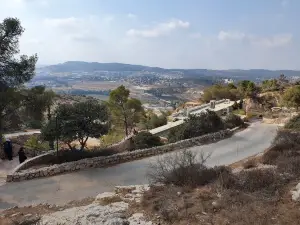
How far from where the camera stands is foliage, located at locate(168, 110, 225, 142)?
2123 cm

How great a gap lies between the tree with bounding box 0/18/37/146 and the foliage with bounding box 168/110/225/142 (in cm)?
875

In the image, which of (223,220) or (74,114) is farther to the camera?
(74,114)

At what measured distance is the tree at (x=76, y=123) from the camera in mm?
15484

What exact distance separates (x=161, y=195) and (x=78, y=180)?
476 cm

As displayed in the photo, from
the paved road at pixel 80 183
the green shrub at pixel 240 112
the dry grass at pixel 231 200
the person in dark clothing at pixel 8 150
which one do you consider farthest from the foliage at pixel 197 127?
the green shrub at pixel 240 112

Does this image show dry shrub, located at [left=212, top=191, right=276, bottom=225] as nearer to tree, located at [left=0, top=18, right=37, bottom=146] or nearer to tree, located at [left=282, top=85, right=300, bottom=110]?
tree, located at [left=0, top=18, right=37, bottom=146]

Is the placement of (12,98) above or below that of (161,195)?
above

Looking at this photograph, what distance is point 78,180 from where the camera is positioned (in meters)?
13.5

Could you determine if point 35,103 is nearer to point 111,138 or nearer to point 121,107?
point 111,138

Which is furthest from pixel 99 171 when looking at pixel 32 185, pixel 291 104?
pixel 291 104

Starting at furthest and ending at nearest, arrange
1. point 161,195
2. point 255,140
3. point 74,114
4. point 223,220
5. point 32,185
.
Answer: point 255,140 < point 74,114 < point 32,185 < point 161,195 < point 223,220

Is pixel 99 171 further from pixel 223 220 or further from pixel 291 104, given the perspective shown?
pixel 291 104

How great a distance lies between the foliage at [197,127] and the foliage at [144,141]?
167 cm

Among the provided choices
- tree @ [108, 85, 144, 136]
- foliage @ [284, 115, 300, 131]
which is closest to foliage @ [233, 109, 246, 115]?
tree @ [108, 85, 144, 136]
